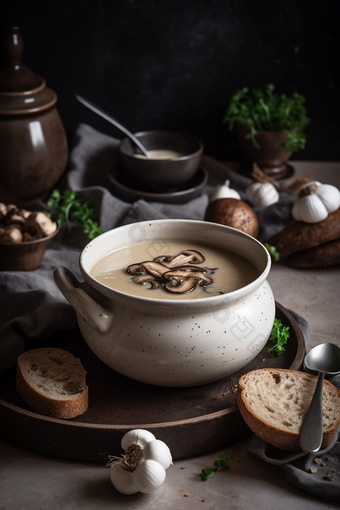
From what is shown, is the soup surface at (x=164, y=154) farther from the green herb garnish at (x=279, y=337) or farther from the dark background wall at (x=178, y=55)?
the green herb garnish at (x=279, y=337)

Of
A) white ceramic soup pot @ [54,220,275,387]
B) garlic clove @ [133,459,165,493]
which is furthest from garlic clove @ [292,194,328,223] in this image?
garlic clove @ [133,459,165,493]

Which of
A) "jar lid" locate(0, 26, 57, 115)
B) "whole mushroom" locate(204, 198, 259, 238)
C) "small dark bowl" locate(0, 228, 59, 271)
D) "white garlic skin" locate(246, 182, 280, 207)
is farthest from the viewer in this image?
"white garlic skin" locate(246, 182, 280, 207)

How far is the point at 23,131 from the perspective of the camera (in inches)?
87.2

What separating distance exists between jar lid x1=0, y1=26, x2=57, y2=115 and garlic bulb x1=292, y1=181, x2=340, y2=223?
1131 millimetres

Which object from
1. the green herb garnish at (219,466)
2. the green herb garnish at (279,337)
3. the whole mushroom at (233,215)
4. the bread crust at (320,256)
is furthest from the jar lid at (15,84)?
the green herb garnish at (219,466)

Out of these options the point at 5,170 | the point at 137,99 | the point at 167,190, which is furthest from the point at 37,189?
the point at 137,99

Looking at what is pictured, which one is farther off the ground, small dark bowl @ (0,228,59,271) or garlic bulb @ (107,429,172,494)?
garlic bulb @ (107,429,172,494)

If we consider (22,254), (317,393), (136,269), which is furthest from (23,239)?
(317,393)

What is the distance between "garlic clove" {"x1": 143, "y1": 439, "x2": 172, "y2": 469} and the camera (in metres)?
1.05

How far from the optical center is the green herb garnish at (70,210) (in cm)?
220

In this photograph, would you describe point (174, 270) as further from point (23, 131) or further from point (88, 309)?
point (23, 131)

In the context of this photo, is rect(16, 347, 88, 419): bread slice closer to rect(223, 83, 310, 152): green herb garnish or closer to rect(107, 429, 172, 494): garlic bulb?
rect(107, 429, 172, 494): garlic bulb

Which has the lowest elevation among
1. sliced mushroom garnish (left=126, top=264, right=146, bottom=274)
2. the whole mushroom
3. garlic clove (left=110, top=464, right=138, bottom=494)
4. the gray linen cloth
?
the whole mushroom

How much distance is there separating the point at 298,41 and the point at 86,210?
1.41 m
